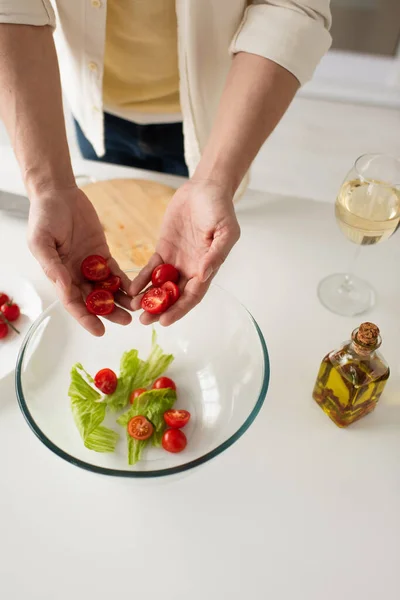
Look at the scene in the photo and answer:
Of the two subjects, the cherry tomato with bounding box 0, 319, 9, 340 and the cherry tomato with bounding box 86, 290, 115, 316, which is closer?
the cherry tomato with bounding box 86, 290, 115, 316

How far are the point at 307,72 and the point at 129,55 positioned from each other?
0.40 meters

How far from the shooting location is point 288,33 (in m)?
0.92

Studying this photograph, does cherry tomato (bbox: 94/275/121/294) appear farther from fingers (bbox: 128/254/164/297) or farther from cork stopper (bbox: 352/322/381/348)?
cork stopper (bbox: 352/322/381/348)

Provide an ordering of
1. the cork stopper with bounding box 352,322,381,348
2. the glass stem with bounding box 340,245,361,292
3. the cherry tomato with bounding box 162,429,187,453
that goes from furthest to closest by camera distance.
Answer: the glass stem with bounding box 340,245,361,292, the cherry tomato with bounding box 162,429,187,453, the cork stopper with bounding box 352,322,381,348

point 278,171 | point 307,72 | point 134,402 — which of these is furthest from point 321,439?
point 278,171

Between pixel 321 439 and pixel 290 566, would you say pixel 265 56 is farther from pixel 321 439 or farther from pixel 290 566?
pixel 290 566

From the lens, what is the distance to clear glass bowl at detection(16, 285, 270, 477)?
0.78 meters

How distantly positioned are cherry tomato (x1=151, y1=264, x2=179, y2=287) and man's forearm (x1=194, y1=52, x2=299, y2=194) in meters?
0.18

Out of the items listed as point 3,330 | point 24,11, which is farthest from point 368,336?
point 24,11

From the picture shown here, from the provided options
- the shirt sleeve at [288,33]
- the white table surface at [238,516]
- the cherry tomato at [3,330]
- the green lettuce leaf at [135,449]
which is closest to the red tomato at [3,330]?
the cherry tomato at [3,330]

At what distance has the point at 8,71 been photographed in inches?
36.7

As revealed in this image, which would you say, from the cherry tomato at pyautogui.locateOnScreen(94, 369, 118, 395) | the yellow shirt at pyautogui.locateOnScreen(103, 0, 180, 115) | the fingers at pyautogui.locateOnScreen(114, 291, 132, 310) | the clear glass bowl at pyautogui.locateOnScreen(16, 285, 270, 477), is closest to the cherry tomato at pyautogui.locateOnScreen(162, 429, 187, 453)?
the clear glass bowl at pyautogui.locateOnScreen(16, 285, 270, 477)

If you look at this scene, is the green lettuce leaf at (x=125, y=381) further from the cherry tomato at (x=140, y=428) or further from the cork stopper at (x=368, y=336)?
the cork stopper at (x=368, y=336)

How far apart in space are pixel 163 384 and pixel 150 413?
2.7 inches
